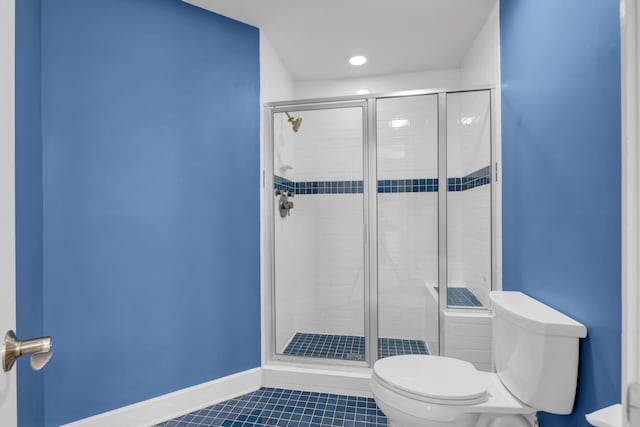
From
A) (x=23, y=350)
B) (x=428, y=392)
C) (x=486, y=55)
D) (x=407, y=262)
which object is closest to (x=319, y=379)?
(x=407, y=262)

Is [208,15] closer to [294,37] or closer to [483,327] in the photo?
[294,37]

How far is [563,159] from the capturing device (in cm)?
125

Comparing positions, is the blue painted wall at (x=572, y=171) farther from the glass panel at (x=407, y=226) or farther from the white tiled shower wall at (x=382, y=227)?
the glass panel at (x=407, y=226)

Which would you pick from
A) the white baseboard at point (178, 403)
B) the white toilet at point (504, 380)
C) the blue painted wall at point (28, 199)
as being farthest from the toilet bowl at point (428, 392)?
the blue painted wall at point (28, 199)

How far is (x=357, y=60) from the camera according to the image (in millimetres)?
2770

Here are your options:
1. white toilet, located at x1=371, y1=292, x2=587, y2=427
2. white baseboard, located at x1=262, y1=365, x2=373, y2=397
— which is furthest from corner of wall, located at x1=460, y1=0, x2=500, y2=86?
white baseboard, located at x1=262, y1=365, x2=373, y2=397

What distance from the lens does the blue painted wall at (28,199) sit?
1.35 meters

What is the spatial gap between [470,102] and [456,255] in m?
0.96

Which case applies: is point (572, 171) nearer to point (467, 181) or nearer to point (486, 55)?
point (467, 181)

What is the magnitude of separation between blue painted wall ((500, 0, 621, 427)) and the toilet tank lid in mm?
36

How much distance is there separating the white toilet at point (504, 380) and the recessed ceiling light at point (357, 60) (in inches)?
82.0

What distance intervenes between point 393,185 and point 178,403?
1813 mm

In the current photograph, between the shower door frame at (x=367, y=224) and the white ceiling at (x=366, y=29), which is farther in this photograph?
the shower door frame at (x=367, y=224)
